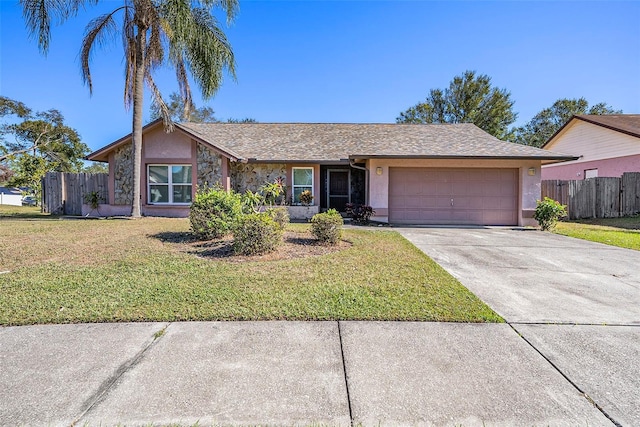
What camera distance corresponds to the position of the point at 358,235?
8.85 meters

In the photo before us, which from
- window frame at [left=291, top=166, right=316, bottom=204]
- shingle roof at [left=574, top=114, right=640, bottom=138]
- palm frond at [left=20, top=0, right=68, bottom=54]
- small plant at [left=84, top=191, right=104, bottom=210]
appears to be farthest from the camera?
shingle roof at [left=574, top=114, right=640, bottom=138]

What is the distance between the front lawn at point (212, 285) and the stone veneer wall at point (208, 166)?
20.2 ft

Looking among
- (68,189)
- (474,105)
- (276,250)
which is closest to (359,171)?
(276,250)

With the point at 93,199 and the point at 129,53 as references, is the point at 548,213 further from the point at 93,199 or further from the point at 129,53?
the point at 93,199

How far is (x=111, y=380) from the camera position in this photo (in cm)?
248

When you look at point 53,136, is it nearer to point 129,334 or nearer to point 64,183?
point 64,183

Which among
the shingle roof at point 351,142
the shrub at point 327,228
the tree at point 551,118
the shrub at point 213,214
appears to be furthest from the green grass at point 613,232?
the tree at point 551,118

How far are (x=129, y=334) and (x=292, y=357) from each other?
70.3 inches

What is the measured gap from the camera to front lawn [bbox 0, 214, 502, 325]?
366 cm

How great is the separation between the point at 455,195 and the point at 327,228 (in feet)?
24.0

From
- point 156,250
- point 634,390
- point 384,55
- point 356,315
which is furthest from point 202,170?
point 634,390

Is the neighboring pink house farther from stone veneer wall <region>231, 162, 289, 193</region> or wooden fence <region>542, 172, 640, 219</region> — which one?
stone veneer wall <region>231, 162, 289, 193</region>

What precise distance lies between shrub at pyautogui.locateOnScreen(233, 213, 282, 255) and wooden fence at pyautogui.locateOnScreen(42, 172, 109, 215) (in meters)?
11.5

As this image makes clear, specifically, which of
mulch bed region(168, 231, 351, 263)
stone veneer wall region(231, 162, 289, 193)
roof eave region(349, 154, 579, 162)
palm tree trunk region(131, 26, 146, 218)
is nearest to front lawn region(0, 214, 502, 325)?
mulch bed region(168, 231, 351, 263)
